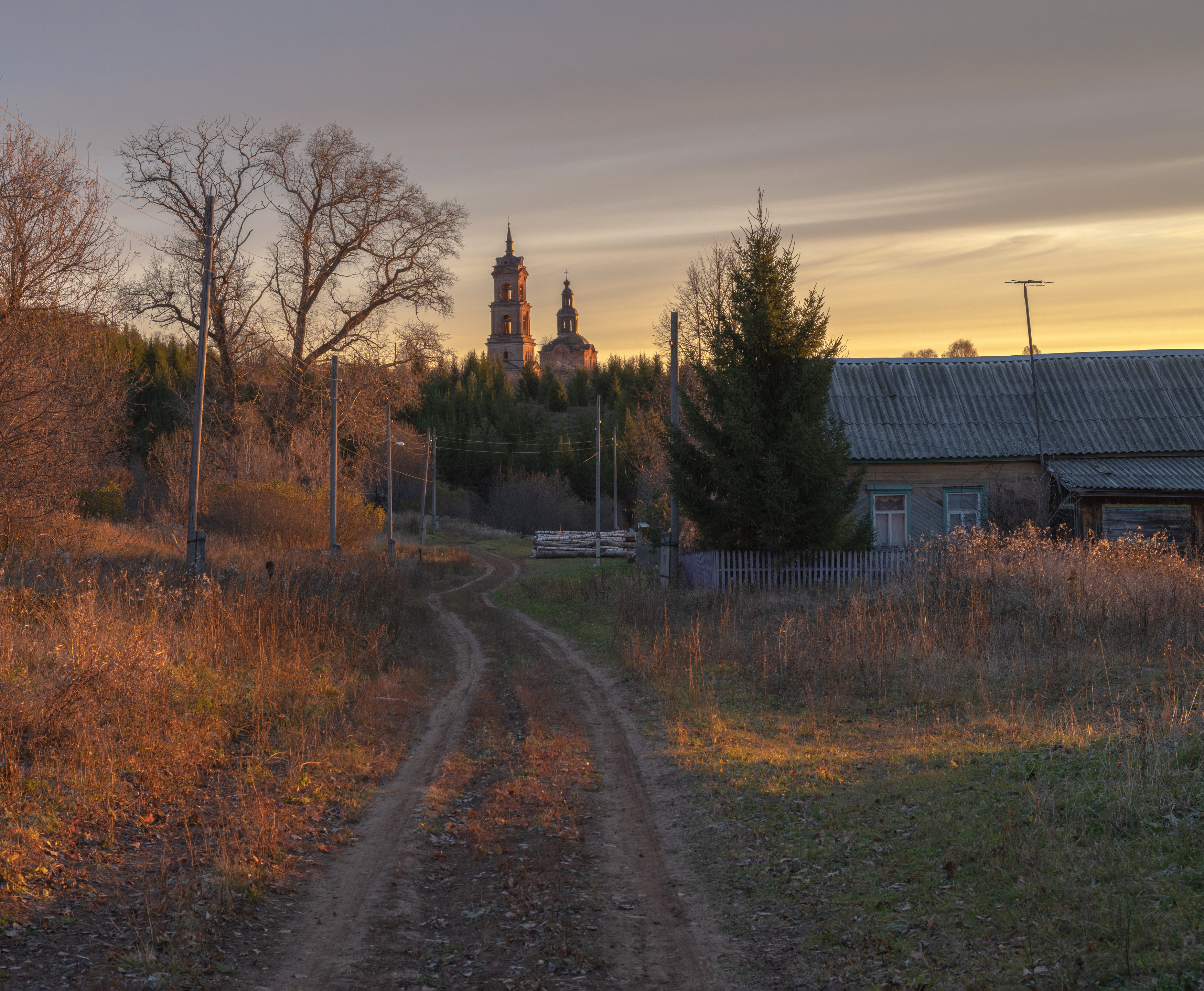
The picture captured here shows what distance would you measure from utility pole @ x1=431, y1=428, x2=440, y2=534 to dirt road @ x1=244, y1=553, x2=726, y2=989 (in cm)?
4340

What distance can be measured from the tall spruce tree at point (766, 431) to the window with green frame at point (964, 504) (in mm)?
6275

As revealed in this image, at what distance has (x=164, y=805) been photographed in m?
6.97

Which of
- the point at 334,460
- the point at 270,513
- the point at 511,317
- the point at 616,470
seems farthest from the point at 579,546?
the point at 511,317

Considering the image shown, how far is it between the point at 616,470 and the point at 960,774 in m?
54.7

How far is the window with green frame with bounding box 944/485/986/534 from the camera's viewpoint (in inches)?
985

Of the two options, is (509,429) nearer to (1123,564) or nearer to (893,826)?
(1123,564)

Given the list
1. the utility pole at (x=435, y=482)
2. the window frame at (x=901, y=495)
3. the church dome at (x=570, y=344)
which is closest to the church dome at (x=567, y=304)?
the church dome at (x=570, y=344)

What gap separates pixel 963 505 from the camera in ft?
82.5

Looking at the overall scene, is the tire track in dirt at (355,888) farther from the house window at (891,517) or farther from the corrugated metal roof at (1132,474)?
the corrugated metal roof at (1132,474)

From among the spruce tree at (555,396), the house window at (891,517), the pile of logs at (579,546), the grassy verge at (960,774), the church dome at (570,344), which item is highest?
the church dome at (570,344)

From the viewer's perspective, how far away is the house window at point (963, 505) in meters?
25.0

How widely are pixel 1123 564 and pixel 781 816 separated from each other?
11.0 metres

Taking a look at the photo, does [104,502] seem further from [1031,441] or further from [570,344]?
[570,344]

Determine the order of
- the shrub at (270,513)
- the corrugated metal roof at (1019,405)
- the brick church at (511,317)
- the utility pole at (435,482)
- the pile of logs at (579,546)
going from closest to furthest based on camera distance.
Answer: the corrugated metal roof at (1019,405) < the shrub at (270,513) < the pile of logs at (579,546) < the utility pole at (435,482) < the brick church at (511,317)
